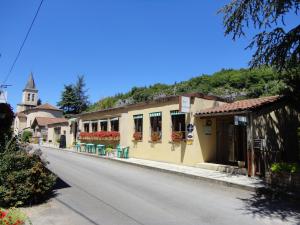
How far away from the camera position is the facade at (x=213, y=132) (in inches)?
507

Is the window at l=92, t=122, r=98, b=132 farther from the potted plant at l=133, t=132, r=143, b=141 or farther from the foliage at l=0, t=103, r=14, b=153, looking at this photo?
the foliage at l=0, t=103, r=14, b=153

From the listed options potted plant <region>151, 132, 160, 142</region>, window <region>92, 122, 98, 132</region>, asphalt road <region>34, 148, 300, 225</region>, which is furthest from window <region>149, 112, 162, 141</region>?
window <region>92, 122, 98, 132</region>

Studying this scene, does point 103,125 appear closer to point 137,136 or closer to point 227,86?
point 137,136

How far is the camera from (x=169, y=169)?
14594 mm

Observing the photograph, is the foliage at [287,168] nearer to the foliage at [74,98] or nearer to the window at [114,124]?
the window at [114,124]

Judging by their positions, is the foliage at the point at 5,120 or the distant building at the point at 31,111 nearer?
the foliage at the point at 5,120

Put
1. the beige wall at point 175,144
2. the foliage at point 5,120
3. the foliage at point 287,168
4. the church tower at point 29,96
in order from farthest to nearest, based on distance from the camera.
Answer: the church tower at point 29,96 → the beige wall at point 175,144 → the foliage at point 5,120 → the foliage at point 287,168

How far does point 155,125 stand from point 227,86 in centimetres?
1952

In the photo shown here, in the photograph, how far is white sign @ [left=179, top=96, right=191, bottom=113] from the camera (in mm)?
15578

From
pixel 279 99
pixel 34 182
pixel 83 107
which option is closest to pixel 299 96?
pixel 279 99

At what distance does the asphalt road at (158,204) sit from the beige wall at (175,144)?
3836 mm

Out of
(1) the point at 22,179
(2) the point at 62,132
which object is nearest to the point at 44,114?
→ (2) the point at 62,132

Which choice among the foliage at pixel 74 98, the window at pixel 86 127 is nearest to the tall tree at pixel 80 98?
the foliage at pixel 74 98

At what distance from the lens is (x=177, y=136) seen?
1677cm
